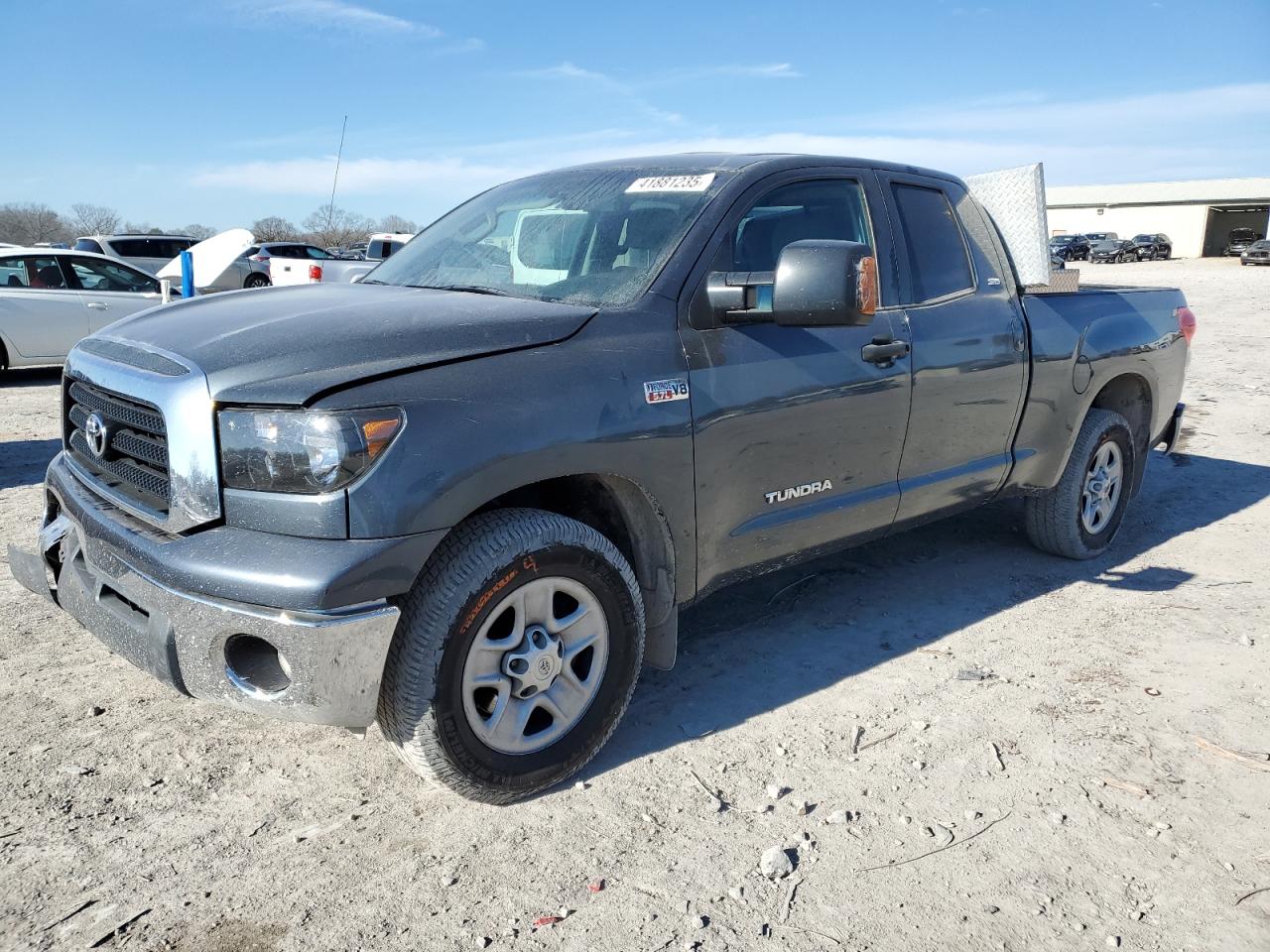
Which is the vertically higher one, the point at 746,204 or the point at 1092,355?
the point at 746,204

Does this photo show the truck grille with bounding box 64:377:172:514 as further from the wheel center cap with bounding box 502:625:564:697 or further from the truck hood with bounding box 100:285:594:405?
the wheel center cap with bounding box 502:625:564:697

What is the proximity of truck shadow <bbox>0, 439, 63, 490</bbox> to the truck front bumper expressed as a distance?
417 cm

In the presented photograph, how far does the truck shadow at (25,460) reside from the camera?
6176mm

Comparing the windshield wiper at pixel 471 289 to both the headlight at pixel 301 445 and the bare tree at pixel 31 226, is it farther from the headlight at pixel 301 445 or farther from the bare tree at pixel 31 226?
the bare tree at pixel 31 226

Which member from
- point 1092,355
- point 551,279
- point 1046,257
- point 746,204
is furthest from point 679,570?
point 1046,257

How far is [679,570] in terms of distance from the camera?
3160 mm

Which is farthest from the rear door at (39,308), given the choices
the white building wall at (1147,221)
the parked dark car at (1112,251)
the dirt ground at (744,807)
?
the white building wall at (1147,221)

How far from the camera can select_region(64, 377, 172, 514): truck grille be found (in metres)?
2.61

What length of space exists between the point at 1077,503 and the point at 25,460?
6694 millimetres

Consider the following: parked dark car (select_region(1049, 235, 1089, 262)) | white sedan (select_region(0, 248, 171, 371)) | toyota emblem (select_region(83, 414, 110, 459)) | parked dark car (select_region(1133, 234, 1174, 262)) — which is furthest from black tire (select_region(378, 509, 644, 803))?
parked dark car (select_region(1133, 234, 1174, 262))

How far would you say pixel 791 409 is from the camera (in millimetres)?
3320

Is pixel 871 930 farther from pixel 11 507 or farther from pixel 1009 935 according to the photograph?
pixel 11 507

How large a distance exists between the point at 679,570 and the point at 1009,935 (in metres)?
1.37

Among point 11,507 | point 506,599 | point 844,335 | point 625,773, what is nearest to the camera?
point 506,599
